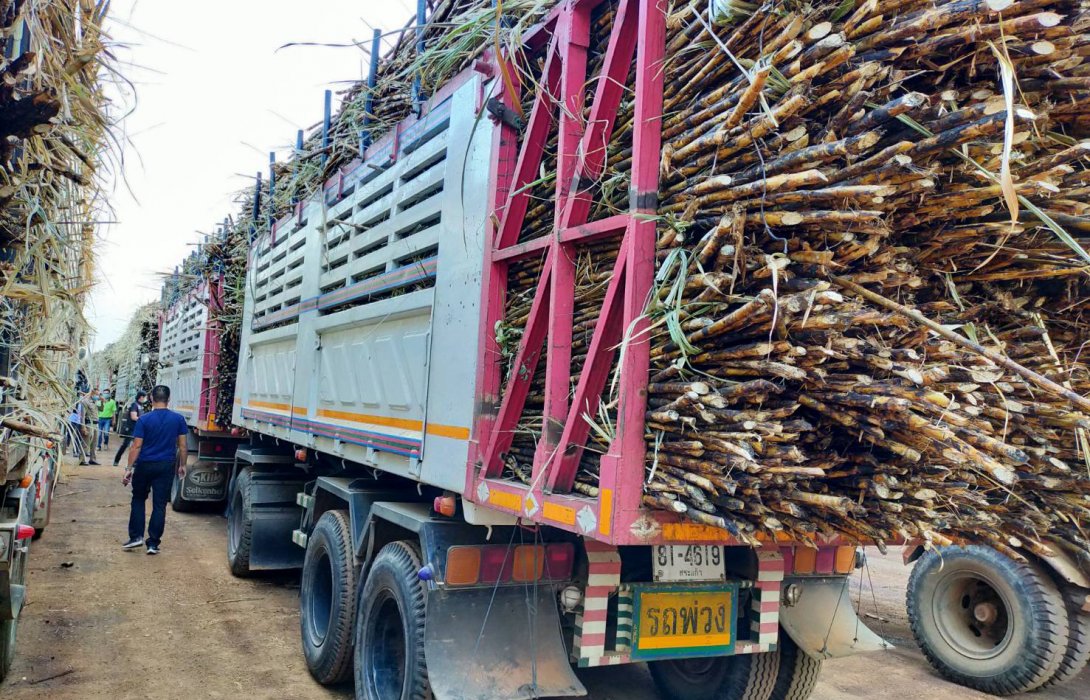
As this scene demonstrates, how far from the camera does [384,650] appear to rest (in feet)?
12.4

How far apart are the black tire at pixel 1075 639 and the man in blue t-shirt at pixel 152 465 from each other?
7525 mm

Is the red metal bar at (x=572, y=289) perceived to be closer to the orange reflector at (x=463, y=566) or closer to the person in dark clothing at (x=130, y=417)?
the orange reflector at (x=463, y=566)

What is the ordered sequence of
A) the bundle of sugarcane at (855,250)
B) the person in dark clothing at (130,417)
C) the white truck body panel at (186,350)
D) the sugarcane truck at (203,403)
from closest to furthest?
the bundle of sugarcane at (855,250) → the sugarcane truck at (203,403) → the white truck body panel at (186,350) → the person in dark clothing at (130,417)

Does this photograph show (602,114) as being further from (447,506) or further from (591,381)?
(447,506)

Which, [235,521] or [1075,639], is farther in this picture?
[235,521]

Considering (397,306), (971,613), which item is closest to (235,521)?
(397,306)

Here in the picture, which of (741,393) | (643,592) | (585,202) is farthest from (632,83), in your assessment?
(643,592)

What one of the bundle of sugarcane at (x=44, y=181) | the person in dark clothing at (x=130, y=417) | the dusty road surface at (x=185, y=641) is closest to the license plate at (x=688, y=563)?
the dusty road surface at (x=185, y=641)

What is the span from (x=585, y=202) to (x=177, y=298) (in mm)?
11442

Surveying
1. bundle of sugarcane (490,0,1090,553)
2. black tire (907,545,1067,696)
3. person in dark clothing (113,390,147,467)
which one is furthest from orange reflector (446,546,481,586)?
person in dark clothing (113,390,147,467)

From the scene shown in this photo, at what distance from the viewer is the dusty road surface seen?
168 inches

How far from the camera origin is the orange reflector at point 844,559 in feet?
12.6

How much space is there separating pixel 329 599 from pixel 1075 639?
464cm

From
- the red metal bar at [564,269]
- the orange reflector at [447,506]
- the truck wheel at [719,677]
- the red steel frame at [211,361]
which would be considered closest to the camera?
the red metal bar at [564,269]
